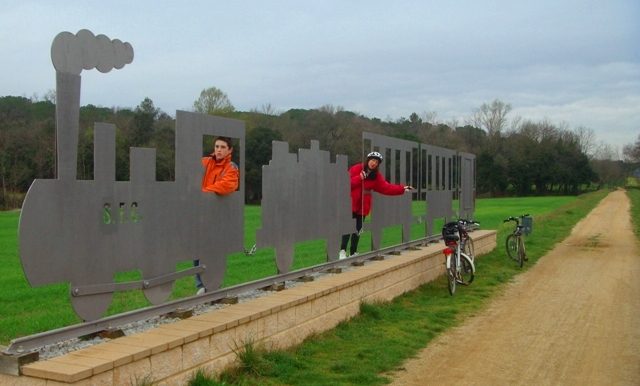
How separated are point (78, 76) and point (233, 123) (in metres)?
2.19

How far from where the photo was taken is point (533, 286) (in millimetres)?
12484

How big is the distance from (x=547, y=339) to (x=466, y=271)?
389 cm

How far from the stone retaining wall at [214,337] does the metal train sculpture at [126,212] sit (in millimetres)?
459

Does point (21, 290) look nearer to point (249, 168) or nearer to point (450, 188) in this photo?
point (249, 168)

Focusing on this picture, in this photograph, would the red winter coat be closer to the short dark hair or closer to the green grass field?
the green grass field

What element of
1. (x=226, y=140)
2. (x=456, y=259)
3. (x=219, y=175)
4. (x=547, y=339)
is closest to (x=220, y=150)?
(x=226, y=140)

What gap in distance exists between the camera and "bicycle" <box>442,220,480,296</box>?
11.2 metres

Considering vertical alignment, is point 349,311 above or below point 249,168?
below

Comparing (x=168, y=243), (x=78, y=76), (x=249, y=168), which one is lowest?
(x=168, y=243)

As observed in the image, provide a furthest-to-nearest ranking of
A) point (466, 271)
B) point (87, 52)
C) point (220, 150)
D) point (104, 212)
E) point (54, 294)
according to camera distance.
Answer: point (466, 271) < point (54, 294) < point (220, 150) < point (104, 212) < point (87, 52)

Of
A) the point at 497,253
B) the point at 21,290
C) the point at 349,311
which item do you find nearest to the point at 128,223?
the point at 349,311

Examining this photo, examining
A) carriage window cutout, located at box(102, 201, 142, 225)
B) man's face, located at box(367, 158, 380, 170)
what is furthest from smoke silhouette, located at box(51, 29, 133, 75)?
man's face, located at box(367, 158, 380, 170)

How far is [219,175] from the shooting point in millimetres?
7000

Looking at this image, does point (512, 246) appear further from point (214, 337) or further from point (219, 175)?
point (214, 337)
